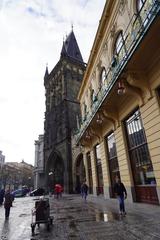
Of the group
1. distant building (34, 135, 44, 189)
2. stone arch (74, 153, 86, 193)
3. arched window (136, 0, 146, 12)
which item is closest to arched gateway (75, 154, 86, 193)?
stone arch (74, 153, 86, 193)

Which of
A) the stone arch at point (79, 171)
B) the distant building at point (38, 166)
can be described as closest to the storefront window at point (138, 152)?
the stone arch at point (79, 171)

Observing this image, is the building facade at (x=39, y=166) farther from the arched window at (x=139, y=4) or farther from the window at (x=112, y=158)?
the arched window at (x=139, y=4)

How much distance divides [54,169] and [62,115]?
1131 cm

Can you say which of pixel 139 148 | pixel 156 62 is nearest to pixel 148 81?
pixel 156 62

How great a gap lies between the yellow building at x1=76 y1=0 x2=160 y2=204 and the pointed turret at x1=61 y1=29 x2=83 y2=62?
91.6 feet

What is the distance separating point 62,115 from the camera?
3794 cm

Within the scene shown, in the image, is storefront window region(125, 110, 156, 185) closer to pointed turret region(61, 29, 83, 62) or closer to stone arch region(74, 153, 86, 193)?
stone arch region(74, 153, 86, 193)

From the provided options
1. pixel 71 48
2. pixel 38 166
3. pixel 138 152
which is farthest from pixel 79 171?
pixel 71 48

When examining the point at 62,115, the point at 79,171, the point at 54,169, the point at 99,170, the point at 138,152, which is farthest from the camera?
the point at 54,169

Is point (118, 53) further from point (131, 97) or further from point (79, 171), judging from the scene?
point (79, 171)

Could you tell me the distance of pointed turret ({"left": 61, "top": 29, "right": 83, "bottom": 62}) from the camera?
4438 cm

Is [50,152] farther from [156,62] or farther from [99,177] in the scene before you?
[156,62]

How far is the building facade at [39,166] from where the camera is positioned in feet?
172

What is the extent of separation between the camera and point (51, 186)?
3738 centimetres
